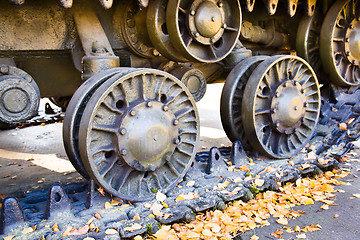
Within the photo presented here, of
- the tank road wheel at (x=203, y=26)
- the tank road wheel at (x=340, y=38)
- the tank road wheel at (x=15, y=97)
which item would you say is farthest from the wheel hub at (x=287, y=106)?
the tank road wheel at (x=15, y=97)

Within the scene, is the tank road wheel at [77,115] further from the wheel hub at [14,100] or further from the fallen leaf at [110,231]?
the fallen leaf at [110,231]

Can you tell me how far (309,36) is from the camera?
439 cm

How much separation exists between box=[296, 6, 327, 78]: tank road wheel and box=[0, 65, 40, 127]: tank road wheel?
3150 mm

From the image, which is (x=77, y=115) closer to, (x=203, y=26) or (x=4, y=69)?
(x=4, y=69)

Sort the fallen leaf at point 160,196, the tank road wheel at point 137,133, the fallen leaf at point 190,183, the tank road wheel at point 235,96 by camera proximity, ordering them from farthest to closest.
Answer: the tank road wheel at point 235,96 → the fallen leaf at point 190,183 → the fallen leaf at point 160,196 → the tank road wheel at point 137,133

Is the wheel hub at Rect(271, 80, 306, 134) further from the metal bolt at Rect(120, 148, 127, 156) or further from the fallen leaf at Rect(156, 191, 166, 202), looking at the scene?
the metal bolt at Rect(120, 148, 127, 156)

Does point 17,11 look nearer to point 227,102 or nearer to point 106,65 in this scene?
point 106,65

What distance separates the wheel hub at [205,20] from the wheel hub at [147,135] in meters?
0.78

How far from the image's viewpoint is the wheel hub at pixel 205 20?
10.3ft

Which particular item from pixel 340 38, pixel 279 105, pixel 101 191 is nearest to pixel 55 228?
pixel 101 191

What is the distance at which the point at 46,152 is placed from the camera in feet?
16.7

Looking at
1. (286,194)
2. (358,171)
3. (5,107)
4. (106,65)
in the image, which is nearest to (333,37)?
(358,171)

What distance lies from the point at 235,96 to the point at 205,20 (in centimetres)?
90

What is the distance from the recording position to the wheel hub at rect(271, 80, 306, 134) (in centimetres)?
359
